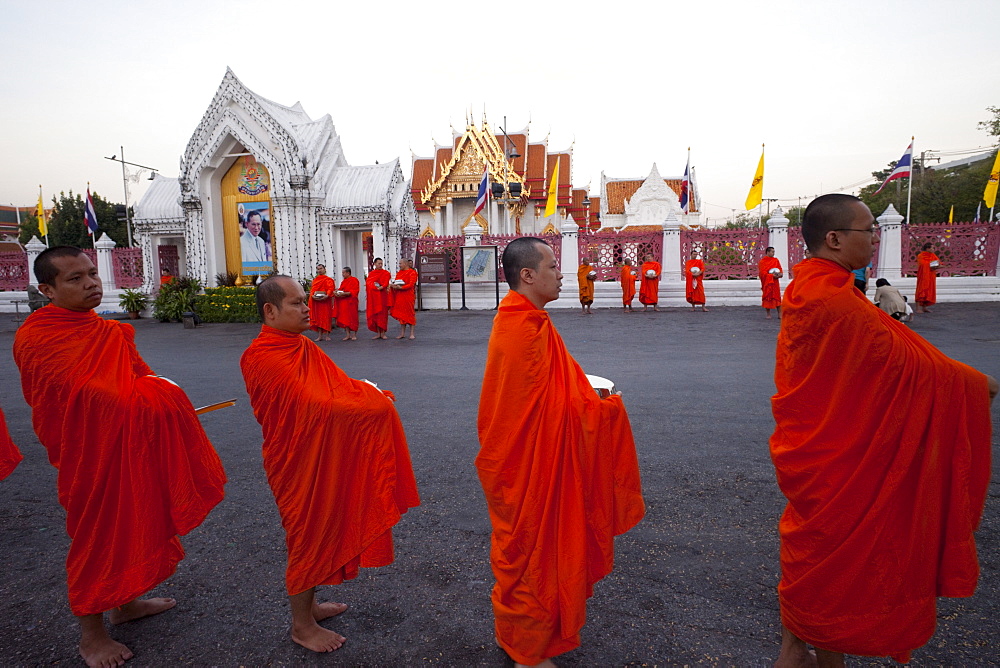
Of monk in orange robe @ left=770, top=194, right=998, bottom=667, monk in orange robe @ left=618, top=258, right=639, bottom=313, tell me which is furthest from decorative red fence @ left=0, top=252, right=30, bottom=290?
monk in orange robe @ left=770, top=194, right=998, bottom=667

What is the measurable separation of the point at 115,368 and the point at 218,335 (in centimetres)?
1139

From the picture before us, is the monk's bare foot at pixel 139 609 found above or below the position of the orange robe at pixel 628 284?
below

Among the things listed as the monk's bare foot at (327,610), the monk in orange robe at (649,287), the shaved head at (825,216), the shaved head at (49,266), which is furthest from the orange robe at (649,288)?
the shaved head at (49,266)

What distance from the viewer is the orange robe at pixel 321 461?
2160mm

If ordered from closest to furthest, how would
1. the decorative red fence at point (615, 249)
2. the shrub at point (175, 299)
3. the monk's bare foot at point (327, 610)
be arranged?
the monk's bare foot at point (327, 610)
the shrub at point (175, 299)
the decorative red fence at point (615, 249)

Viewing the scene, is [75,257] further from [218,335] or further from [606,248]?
[606,248]

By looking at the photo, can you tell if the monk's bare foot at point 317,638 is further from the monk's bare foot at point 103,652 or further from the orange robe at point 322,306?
the orange robe at point 322,306

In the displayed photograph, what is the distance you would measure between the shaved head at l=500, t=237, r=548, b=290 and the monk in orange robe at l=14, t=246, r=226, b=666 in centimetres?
150

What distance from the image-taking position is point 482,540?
303cm

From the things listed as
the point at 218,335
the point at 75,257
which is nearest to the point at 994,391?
the point at 75,257

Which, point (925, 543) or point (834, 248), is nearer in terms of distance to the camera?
point (925, 543)

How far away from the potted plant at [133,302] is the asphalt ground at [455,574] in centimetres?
1321

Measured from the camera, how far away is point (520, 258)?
2.16 metres

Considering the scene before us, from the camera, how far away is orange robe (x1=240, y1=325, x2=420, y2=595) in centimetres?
216
